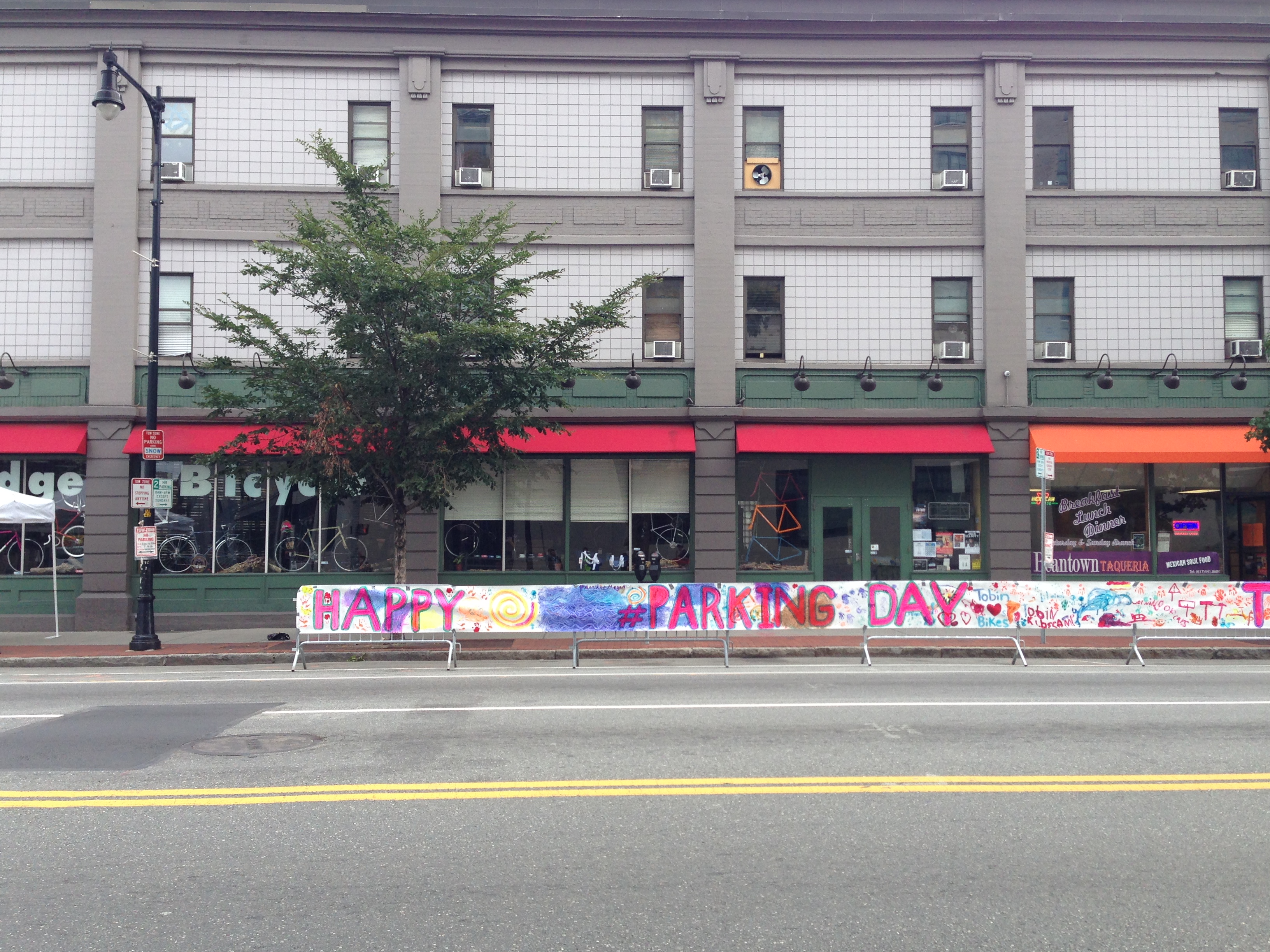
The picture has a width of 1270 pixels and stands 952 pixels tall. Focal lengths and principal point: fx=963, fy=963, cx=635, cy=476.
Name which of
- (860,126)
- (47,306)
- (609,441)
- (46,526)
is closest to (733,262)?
(860,126)

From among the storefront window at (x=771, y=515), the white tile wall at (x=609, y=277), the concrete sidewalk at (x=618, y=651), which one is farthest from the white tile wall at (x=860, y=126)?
the concrete sidewalk at (x=618, y=651)

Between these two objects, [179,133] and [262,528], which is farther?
[179,133]

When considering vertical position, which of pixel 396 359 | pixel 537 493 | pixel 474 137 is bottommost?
pixel 537 493

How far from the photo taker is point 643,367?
19.2 metres

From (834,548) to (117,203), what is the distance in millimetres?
15511

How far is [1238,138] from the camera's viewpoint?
19.8m

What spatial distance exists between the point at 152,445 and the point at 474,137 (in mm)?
8734

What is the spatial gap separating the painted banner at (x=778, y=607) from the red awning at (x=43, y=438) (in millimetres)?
7184

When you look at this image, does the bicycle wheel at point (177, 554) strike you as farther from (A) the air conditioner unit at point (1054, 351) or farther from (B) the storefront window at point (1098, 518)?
(A) the air conditioner unit at point (1054, 351)

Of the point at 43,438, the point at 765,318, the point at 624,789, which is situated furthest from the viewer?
the point at 765,318

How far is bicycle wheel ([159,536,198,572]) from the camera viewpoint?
1847 cm

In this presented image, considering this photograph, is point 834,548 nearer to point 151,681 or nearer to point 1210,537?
point 1210,537

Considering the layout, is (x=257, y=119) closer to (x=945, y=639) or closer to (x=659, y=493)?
(x=659, y=493)

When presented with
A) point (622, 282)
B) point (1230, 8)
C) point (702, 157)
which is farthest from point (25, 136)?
point (1230, 8)
